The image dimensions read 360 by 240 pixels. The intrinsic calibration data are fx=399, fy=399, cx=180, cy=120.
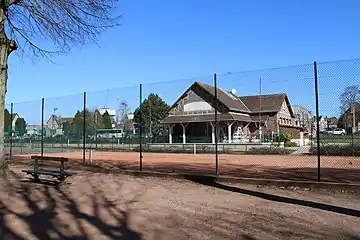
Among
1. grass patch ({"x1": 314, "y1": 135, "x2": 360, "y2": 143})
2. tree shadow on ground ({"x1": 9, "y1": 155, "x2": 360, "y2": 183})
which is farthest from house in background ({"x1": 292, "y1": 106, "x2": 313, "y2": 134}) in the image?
tree shadow on ground ({"x1": 9, "y1": 155, "x2": 360, "y2": 183})

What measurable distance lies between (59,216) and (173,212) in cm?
194

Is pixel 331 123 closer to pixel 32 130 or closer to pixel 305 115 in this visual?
pixel 305 115

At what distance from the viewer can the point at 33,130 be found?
2411cm

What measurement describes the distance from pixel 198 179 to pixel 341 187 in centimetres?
402

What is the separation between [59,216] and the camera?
256 inches

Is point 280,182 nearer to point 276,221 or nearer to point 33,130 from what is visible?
point 276,221

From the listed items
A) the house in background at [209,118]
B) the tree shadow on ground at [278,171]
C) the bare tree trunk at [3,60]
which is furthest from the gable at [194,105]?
the bare tree trunk at [3,60]

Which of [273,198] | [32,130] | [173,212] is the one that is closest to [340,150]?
[273,198]

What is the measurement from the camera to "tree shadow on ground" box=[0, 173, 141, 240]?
549cm

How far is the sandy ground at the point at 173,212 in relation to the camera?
5.60m

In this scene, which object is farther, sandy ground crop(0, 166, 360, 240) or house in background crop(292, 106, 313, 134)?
house in background crop(292, 106, 313, 134)

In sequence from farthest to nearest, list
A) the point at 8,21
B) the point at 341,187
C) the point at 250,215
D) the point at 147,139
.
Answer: the point at 147,139, the point at 8,21, the point at 341,187, the point at 250,215

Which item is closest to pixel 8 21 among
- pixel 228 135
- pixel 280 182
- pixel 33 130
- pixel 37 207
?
pixel 37 207

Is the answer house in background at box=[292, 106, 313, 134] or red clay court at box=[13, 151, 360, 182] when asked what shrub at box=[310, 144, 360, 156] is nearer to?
red clay court at box=[13, 151, 360, 182]
